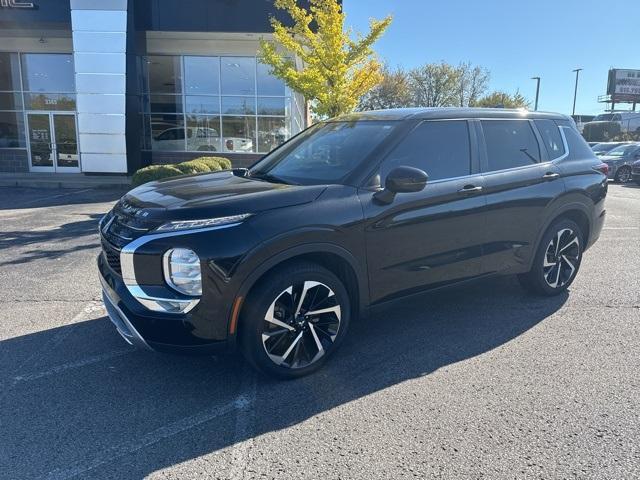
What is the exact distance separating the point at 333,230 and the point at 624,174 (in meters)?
21.8

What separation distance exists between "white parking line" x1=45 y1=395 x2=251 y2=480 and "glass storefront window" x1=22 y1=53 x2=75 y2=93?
19977mm

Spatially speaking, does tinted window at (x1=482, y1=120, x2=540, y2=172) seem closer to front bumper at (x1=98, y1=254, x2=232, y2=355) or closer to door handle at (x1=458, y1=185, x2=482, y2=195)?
door handle at (x1=458, y1=185, x2=482, y2=195)

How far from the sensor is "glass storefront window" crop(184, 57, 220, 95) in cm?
1928

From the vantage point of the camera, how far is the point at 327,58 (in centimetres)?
1320

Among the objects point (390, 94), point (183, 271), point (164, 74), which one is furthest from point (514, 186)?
point (390, 94)

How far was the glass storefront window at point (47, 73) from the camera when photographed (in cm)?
1934

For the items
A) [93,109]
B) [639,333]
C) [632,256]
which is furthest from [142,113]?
[639,333]

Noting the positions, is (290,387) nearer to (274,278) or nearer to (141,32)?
(274,278)

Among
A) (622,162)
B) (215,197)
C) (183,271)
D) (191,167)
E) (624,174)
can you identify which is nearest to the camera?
(183,271)

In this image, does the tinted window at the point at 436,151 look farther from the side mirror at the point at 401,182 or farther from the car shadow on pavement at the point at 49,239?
the car shadow on pavement at the point at 49,239

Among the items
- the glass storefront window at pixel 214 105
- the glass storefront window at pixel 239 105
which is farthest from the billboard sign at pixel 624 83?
the glass storefront window at pixel 239 105

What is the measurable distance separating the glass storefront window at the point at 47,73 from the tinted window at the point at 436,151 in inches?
761

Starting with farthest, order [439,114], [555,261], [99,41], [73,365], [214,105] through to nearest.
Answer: [214,105] < [99,41] < [555,261] < [439,114] < [73,365]

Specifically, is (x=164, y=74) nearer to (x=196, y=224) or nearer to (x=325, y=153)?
(x=325, y=153)
